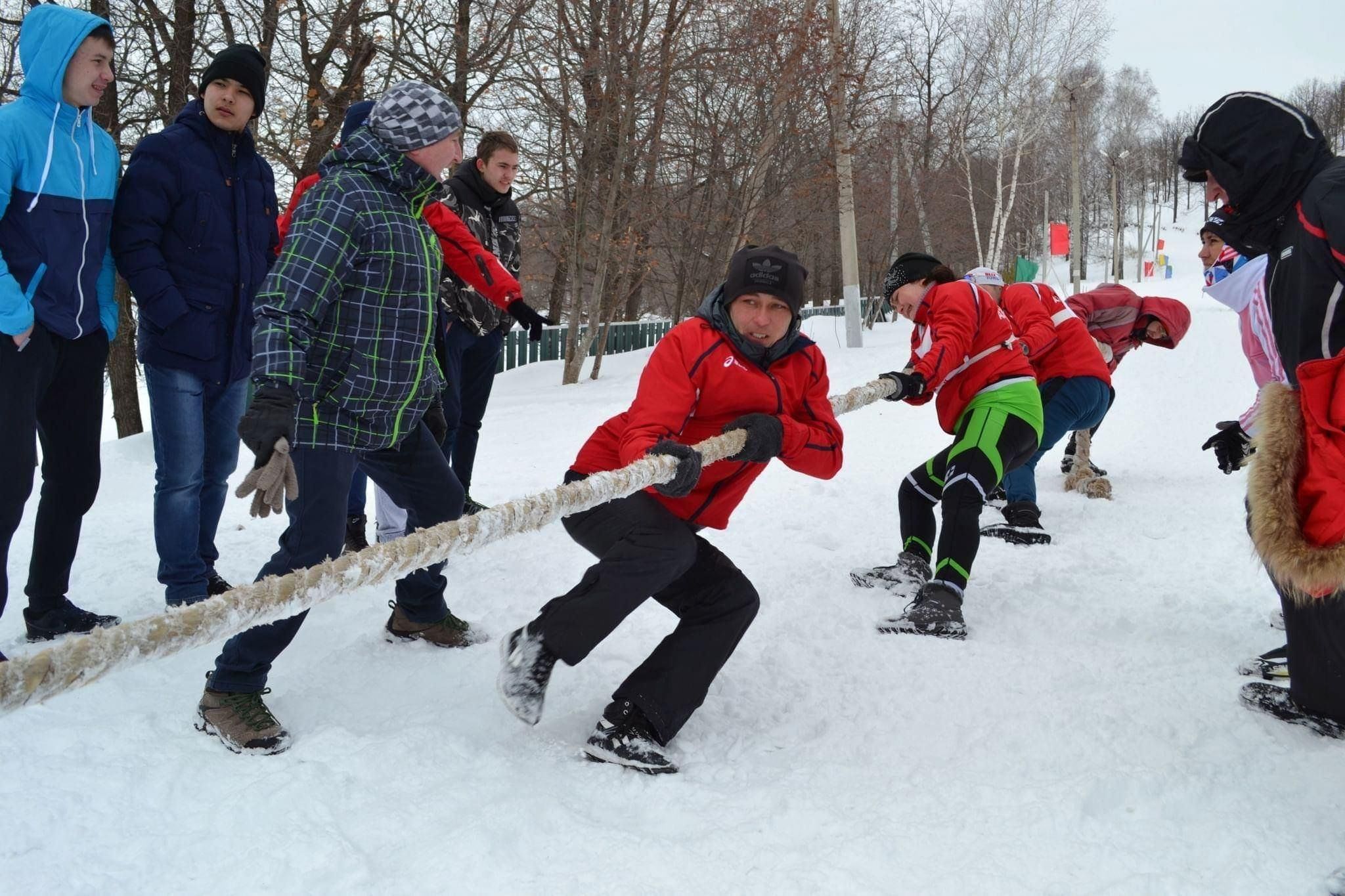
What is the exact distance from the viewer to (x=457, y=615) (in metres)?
3.79

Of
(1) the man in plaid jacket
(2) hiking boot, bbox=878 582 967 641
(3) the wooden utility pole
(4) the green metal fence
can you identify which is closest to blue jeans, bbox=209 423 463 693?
(1) the man in plaid jacket

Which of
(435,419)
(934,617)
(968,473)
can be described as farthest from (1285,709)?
(435,419)

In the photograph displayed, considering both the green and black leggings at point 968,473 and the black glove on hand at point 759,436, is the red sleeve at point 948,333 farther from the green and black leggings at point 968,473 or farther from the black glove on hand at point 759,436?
the black glove on hand at point 759,436

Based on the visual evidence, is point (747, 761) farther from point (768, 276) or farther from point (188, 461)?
point (188, 461)

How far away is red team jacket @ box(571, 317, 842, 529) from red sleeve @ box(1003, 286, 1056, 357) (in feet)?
7.62

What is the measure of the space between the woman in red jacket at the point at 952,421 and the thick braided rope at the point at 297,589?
5.13 feet

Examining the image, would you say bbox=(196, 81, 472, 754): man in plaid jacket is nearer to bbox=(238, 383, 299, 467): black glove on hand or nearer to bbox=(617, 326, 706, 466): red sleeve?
bbox=(238, 383, 299, 467): black glove on hand

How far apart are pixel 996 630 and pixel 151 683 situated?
312 cm

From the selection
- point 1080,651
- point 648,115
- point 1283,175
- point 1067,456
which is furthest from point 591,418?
point 1283,175

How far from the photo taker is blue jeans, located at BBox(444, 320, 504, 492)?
15.4ft

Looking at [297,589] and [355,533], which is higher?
[297,589]

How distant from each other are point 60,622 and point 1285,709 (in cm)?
417

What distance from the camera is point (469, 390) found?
4895 mm

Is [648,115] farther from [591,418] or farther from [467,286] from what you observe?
[467,286]
